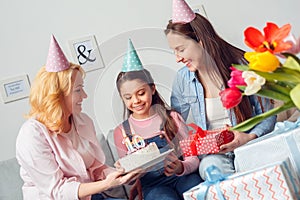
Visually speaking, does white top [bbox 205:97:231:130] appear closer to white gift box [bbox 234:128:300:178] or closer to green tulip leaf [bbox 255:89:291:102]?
white gift box [bbox 234:128:300:178]

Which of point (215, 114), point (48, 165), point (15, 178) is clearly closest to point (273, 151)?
point (215, 114)

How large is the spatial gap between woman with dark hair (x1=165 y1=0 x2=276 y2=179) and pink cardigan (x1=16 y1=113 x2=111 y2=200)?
0.36 m

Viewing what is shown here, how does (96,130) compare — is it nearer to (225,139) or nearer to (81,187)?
(81,187)

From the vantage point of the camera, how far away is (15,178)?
1.61 metres

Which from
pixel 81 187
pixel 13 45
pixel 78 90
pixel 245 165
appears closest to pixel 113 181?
pixel 81 187

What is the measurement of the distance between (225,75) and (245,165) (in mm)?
568

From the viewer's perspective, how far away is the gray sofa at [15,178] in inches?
61.2

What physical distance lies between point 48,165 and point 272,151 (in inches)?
26.8

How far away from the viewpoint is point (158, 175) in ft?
5.07

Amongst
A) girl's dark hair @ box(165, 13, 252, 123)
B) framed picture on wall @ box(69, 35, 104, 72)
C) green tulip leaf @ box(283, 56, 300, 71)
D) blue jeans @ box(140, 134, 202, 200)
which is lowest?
blue jeans @ box(140, 134, 202, 200)

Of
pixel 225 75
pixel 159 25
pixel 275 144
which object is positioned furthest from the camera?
pixel 159 25

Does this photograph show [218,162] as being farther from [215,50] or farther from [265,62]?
[265,62]

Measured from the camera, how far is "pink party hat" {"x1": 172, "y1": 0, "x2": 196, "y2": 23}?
1648mm

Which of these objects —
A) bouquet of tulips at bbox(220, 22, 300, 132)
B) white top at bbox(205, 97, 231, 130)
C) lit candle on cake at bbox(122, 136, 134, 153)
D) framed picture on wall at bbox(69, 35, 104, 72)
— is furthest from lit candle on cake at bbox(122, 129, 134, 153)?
bouquet of tulips at bbox(220, 22, 300, 132)
